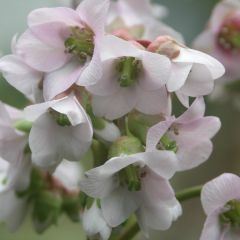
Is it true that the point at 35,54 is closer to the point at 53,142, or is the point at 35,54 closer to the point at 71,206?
the point at 53,142

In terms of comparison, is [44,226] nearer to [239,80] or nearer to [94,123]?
[94,123]

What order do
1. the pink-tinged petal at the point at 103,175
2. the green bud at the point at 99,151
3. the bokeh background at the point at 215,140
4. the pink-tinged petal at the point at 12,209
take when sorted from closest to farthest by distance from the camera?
the pink-tinged petal at the point at 103,175 → the green bud at the point at 99,151 → the pink-tinged petal at the point at 12,209 → the bokeh background at the point at 215,140

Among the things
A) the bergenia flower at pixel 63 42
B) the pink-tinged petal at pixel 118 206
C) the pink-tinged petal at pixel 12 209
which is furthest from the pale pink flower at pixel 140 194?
the pink-tinged petal at pixel 12 209

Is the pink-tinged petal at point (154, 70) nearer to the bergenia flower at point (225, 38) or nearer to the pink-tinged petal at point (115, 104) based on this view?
the pink-tinged petal at point (115, 104)

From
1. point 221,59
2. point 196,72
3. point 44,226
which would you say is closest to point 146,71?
point 196,72

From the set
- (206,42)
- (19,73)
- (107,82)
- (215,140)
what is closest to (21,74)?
(19,73)

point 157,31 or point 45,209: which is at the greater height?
point 157,31
